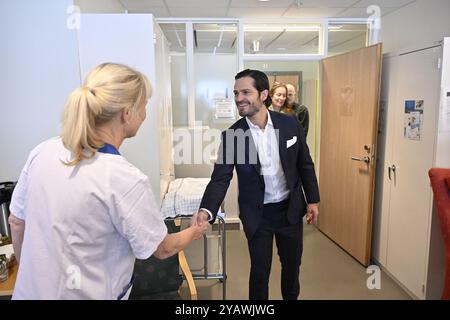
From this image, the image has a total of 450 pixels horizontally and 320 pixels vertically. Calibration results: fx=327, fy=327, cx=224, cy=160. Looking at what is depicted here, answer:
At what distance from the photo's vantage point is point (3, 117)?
208 cm

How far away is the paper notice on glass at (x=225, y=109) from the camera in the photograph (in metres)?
3.79

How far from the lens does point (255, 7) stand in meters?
3.71

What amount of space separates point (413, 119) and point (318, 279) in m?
1.45

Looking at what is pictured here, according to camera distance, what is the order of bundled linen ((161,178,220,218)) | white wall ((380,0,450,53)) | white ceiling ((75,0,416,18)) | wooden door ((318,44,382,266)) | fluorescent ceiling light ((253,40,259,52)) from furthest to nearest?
fluorescent ceiling light ((253,40,259,52)), white ceiling ((75,0,416,18)), white wall ((380,0,450,53)), wooden door ((318,44,382,266)), bundled linen ((161,178,220,218))

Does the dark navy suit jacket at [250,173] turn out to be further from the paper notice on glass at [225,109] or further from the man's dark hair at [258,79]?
the paper notice on glass at [225,109]

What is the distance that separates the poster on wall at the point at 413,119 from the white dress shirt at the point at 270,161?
1165 mm

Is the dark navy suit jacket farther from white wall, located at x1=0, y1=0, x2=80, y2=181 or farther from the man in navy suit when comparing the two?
white wall, located at x1=0, y1=0, x2=80, y2=181

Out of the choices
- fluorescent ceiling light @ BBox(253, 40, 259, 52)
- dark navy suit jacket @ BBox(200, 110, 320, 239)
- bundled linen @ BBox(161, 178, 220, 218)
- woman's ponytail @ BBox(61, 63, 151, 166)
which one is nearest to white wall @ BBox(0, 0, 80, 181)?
bundled linen @ BBox(161, 178, 220, 218)

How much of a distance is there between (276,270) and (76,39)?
2.31 m

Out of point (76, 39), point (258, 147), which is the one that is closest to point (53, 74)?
point (76, 39)

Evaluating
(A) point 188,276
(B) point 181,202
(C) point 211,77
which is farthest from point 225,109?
(A) point 188,276

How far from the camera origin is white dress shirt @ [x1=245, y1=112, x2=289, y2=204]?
1.83 meters

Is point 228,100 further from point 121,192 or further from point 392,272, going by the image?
point 121,192

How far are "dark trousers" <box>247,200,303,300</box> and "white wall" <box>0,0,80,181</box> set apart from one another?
1.42m
